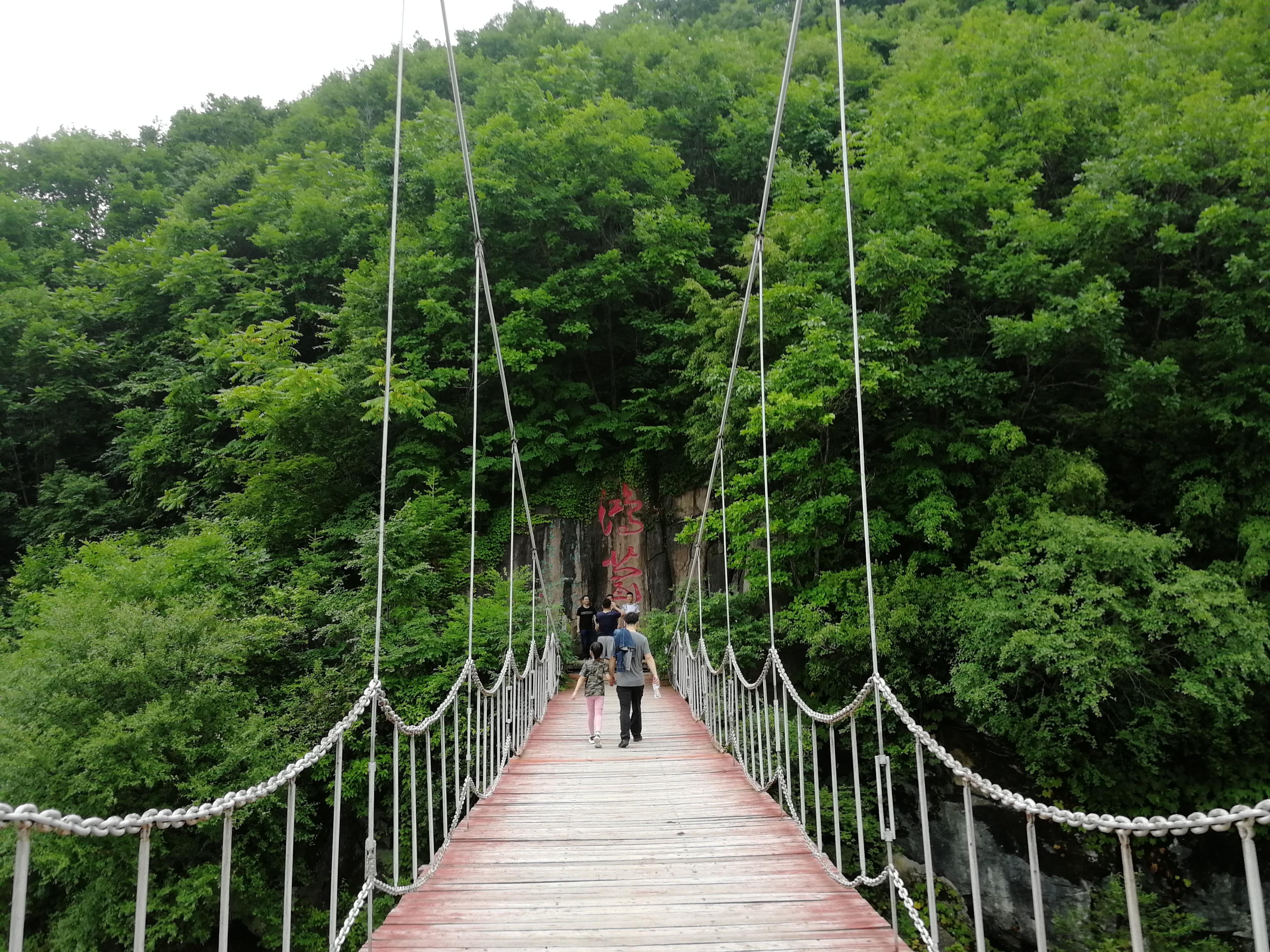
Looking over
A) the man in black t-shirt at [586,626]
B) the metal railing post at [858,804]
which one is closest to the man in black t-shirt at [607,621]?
the man in black t-shirt at [586,626]

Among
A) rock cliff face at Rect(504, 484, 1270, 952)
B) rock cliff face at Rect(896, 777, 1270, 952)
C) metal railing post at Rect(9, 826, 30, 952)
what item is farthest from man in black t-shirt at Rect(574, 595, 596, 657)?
metal railing post at Rect(9, 826, 30, 952)

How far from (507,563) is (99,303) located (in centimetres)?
1129

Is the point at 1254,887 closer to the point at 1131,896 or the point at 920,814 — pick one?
the point at 1131,896

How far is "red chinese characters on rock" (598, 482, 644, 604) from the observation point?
40.5 ft

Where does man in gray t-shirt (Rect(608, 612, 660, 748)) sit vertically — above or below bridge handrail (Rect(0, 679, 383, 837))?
below

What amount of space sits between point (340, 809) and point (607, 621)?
12.8 ft

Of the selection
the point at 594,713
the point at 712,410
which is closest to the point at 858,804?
the point at 594,713

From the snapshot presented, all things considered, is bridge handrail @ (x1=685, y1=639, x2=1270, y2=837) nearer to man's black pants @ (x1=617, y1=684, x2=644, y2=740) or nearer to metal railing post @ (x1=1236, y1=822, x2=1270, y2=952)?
metal railing post @ (x1=1236, y1=822, x2=1270, y2=952)

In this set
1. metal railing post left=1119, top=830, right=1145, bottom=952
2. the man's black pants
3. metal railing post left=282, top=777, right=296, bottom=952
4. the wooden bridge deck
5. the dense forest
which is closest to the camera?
metal railing post left=1119, top=830, right=1145, bottom=952

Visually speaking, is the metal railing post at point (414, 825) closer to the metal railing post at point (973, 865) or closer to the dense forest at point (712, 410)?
the metal railing post at point (973, 865)

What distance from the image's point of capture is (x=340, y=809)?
3145 millimetres

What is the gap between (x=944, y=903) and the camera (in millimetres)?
7254

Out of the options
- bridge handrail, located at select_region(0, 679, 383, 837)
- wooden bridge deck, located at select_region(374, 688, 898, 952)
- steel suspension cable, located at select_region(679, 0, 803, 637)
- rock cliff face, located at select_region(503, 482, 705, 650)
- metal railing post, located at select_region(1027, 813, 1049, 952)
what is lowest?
wooden bridge deck, located at select_region(374, 688, 898, 952)

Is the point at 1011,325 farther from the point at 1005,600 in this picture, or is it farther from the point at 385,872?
the point at 385,872
